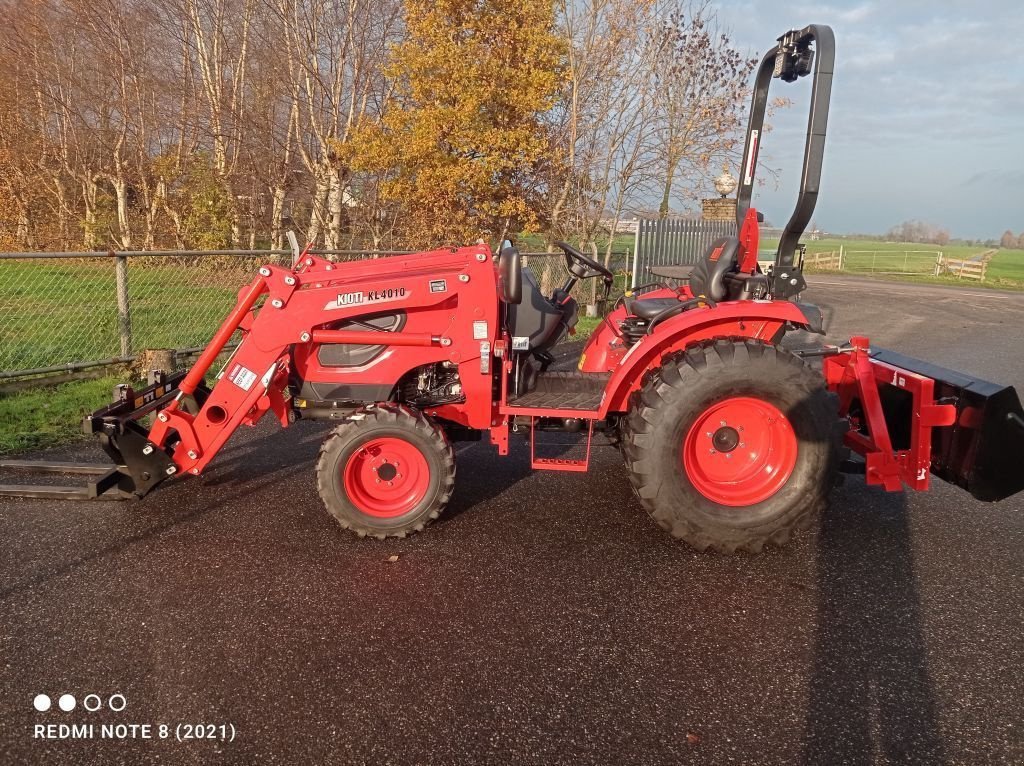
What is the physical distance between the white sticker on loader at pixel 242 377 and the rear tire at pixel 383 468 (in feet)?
1.68

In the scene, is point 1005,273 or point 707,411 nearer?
point 707,411

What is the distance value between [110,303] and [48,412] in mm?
3447

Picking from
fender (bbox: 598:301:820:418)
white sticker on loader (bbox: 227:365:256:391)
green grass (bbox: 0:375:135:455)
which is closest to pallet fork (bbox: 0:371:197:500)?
white sticker on loader (bbox: 227:365:256:391)

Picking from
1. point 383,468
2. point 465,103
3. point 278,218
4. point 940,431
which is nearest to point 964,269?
point 465,103

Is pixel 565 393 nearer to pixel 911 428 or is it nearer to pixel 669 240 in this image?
pixel 911 428

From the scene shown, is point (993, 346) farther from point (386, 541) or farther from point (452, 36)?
point (386, 541)

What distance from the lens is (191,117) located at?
14.2 m

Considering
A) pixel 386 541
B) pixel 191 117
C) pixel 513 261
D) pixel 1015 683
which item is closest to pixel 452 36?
pixel 191 117

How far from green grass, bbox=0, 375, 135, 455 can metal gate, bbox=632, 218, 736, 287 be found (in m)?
8.09

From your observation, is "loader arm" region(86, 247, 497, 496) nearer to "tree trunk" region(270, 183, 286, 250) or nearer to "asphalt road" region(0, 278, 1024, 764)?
"asphalt road" region(0, 278, 1024, 764)

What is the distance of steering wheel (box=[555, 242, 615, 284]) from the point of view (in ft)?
13.1

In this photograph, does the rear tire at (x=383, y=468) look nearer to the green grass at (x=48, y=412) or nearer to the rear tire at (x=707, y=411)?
the rear tire at (x=707, y=411)

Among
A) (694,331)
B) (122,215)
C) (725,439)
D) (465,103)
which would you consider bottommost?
(725,439)

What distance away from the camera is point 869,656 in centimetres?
262
